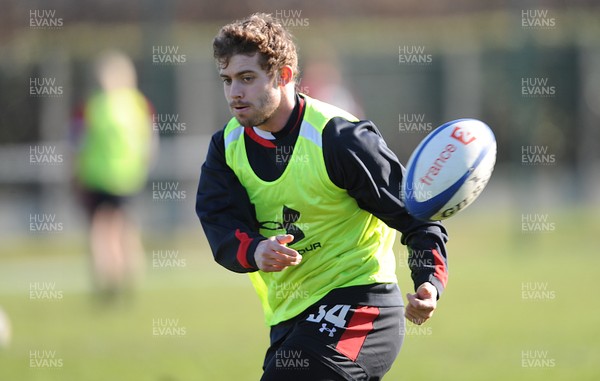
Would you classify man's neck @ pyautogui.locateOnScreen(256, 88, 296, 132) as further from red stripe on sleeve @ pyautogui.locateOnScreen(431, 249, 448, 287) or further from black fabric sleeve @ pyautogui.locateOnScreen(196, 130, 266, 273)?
red stripe on sleeve @ pyautogui.locateOnScreen(431, 249, 448, 287)

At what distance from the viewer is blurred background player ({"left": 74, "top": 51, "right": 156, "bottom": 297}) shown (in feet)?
36.8

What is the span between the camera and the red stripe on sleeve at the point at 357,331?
4.31 meters

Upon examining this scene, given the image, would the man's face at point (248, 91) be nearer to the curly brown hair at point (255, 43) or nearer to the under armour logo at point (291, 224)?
the curly brown hair at point (255, 43)

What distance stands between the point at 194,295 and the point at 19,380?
440cm

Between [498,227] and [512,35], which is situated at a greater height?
[512,35]

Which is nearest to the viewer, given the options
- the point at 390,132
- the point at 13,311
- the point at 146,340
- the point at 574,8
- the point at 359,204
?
the point at 359,204

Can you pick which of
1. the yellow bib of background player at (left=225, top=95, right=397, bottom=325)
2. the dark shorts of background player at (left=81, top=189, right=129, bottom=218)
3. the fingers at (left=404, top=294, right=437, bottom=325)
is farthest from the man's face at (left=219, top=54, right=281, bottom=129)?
the dark shorts of background player at (left=81, top=189, right=129, bottom=218)

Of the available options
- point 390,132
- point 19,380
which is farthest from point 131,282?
point 390,132

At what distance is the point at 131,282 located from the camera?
37.7 feet

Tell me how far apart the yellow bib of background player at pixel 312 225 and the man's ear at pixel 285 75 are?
154 millimetres

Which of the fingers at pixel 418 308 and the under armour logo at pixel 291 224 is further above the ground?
the under armour logo at pixel 291 224

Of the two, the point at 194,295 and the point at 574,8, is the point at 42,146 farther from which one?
the point at 574,8
